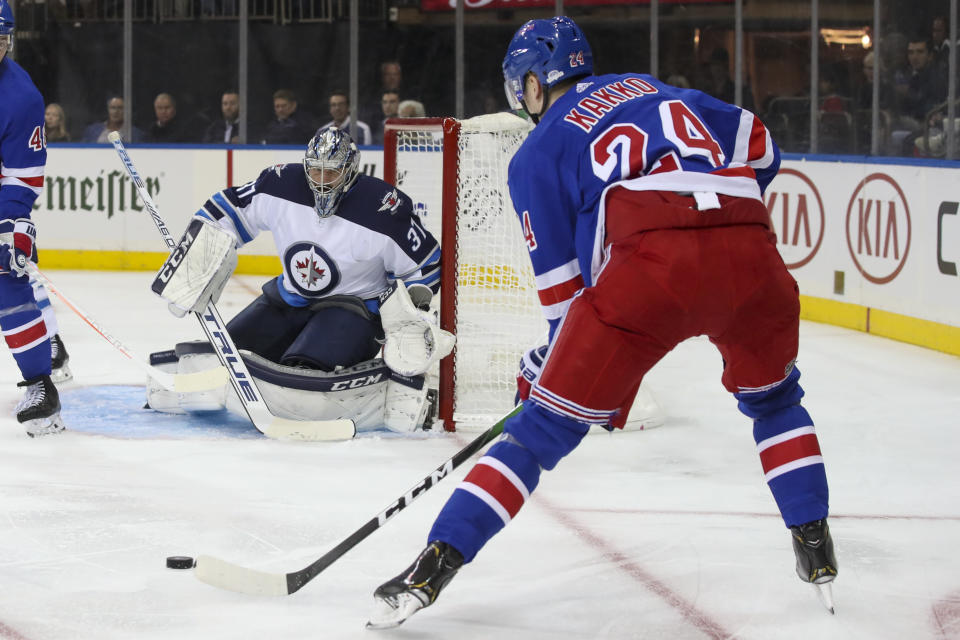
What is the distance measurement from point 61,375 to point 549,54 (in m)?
2.66

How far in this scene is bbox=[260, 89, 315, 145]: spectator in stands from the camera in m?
7.88

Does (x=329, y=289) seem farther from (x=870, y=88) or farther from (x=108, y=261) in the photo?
(x=108, y=261)

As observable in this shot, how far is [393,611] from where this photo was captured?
2.14 m

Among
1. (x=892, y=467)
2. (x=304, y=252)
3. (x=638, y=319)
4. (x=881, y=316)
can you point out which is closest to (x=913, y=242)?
(x=881, y=316)

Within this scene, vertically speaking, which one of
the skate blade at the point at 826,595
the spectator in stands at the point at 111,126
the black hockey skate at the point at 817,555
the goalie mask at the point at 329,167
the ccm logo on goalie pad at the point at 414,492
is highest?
the spectator in stands at the point at 111,126

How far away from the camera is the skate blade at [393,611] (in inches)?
82.6

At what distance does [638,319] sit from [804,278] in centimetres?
430

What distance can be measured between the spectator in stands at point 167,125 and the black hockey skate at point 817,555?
624 cm

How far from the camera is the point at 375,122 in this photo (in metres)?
7.93

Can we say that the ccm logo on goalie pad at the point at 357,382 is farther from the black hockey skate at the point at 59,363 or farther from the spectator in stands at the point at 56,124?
the spectator in stands at the point at 56,124

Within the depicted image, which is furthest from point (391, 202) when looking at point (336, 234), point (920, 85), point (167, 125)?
point (167, 125)

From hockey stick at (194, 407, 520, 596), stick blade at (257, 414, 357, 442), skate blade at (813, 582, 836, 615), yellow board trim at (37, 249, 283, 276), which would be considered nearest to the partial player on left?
stick blade at (257, 414, 357, 442)

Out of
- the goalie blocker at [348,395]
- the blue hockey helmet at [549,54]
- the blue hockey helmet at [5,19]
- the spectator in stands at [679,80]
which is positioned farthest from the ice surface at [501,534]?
the spectator in stands at [679,80]

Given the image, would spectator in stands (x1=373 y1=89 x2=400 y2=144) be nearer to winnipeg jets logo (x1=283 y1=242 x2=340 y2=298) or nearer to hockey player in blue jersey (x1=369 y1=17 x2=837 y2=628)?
winnipeg jets logo (x1=283 y1=242 x2=340 y2=298)
